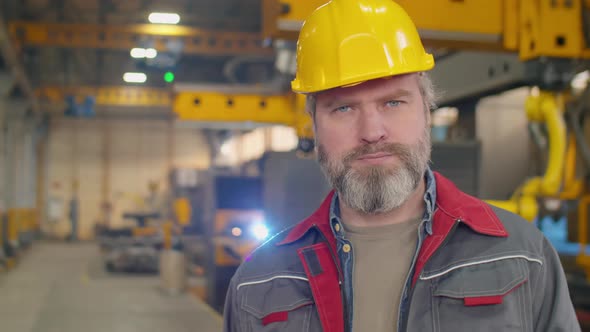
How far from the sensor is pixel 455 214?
5.69ft

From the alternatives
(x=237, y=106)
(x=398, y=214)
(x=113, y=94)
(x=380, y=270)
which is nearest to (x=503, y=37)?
(x=398, y=214)

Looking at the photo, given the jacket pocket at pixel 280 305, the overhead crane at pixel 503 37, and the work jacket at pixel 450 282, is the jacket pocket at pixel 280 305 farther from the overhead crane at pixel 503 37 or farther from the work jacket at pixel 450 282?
the overhead crane at pixel 503 37

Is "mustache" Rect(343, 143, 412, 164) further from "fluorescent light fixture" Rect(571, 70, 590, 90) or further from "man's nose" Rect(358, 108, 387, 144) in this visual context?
"fluorescent light fixture" Rect(571, 70, 590, 90)

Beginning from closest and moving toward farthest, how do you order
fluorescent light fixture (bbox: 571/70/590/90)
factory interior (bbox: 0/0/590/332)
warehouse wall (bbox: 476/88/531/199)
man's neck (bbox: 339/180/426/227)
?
1. man's neck (bbox: 339/180/426/227)
2. factory interior (bbox: 0/0/590/332)
3. fluorescent light fixture (bbox: 571/70/590/90)
4. warehouse wall (bbox: 476/88/531/199)

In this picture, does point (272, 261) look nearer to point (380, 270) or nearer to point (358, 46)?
point (380, 270)

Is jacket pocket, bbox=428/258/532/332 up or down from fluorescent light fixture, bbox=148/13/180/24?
down

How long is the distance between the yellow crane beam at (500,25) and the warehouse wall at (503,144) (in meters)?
1.94

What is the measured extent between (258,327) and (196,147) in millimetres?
26527

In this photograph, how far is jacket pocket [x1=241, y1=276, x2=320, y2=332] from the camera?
1.75 metres

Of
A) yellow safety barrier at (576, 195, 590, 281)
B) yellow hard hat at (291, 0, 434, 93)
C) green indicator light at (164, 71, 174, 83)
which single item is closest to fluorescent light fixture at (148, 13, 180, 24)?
green indicator light at (164, 71, 174, 83)

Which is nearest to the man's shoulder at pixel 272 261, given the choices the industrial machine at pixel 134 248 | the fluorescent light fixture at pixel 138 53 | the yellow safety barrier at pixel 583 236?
the yellow safety barrier at pixel 583 236

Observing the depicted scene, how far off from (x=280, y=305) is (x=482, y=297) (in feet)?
1.75

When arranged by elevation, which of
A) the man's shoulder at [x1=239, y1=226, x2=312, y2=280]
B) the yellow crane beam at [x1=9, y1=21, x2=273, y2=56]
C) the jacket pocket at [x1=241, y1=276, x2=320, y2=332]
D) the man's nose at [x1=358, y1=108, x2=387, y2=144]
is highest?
the yellow crane beam at [x1=9, y1=21, x2=273, y2=56]

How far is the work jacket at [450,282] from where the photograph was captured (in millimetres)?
1605
